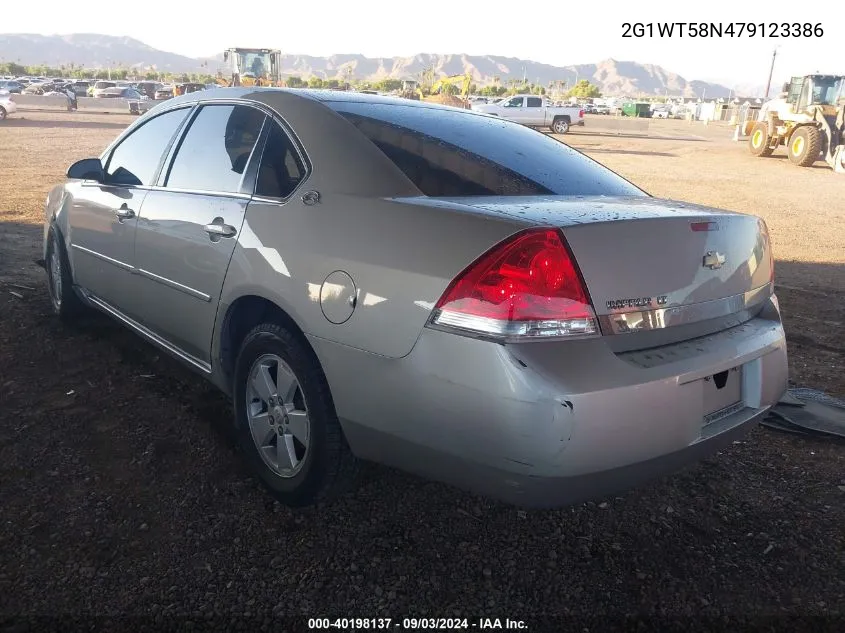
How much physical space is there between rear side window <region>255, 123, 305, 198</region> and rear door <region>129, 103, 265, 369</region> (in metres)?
0.08

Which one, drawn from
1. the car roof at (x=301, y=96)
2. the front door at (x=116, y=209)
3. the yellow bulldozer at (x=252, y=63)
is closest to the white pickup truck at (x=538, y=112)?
the yellow bulldozer at (x=252, y=63)

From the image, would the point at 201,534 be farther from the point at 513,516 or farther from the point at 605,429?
the point at 605,429

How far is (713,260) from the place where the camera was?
2258 mm

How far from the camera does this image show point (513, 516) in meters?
2.72

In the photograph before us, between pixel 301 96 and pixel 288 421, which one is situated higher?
A: pixel 301 96

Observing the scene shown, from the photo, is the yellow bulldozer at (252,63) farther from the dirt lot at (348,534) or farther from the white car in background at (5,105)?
the dirt lot at (348,534)

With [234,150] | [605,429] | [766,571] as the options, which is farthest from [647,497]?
[234,150]

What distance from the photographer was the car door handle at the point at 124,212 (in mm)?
3528

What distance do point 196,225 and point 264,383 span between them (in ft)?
2.67

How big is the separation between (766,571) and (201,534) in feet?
6.69

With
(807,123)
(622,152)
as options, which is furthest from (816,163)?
(622,152)

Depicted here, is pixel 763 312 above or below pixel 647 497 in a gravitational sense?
above

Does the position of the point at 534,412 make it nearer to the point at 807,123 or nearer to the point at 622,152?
the point at 807,123

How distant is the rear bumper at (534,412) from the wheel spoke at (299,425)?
31 centimetres
